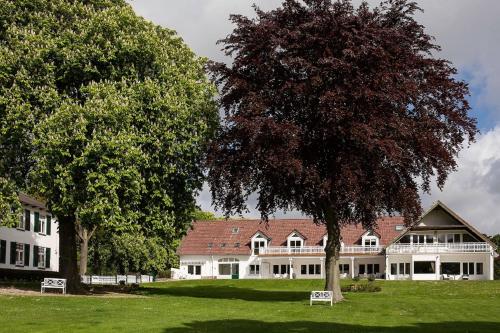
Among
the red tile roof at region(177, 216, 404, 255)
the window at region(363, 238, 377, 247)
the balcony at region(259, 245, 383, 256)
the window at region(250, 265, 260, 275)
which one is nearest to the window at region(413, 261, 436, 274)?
the balcony at region(259, 245, 383, 256)

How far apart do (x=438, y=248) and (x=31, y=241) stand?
38993mm

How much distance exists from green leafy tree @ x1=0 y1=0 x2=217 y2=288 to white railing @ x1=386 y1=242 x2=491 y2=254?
37.6m

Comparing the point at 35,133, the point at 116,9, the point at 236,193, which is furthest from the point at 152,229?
the point at 116,9

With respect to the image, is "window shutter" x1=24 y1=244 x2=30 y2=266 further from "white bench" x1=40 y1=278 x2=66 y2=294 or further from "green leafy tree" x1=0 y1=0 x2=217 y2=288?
"white bench" x1=40 y1=278 x2=66 y2=294

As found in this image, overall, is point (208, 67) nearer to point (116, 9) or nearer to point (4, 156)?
point (116, 9)

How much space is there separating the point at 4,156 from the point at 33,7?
26.4 feet

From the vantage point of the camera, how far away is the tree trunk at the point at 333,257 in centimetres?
Answer: 3478

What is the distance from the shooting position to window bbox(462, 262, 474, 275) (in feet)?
229

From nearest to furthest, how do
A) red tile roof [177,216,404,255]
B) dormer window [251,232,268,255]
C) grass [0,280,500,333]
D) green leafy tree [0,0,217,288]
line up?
grass [0,280,500,333], green leafy tree [0,0,217,288], red tile roof [177,216,404,255], dormer window [251,232,268,255]

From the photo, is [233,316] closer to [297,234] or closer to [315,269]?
[315,269]

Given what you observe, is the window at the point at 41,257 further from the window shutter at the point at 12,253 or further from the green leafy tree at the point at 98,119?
the green leafy tree at the point at 98,119

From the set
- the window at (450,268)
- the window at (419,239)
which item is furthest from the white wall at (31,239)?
the window at (450,268)

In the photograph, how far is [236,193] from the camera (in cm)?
3644

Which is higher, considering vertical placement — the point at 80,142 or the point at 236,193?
the point at 80,142
